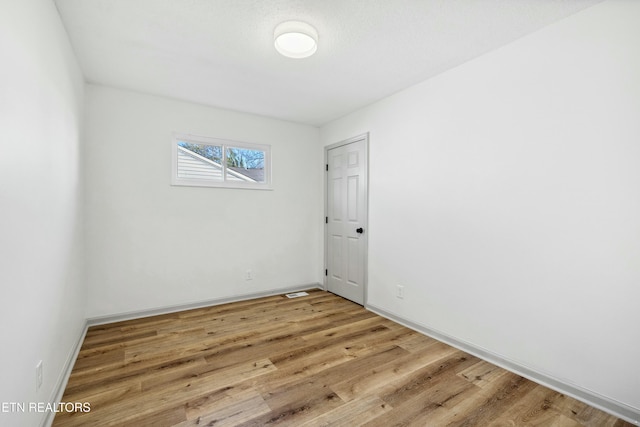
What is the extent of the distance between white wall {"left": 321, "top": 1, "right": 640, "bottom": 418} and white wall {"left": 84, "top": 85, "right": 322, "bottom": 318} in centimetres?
186

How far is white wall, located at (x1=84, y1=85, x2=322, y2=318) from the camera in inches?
123

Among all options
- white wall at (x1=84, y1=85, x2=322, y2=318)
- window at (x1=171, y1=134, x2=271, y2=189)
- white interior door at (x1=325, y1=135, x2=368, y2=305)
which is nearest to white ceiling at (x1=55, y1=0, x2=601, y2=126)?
white wall at (x1=84, y1=85, x2=322, y2=318)

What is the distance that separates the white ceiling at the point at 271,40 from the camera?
6.27 ft

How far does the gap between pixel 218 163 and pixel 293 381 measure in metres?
2.83

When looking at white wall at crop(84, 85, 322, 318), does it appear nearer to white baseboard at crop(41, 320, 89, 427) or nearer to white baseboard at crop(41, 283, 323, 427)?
white baseboard at crop(41, 283, 323, 427)

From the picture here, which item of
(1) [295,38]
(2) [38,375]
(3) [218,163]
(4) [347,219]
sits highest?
(1) [295,38]

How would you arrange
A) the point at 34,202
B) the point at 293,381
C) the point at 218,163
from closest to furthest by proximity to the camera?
the point at 34,202
the point at 293,381
the point at 218,163

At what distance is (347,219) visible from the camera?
4035 mm

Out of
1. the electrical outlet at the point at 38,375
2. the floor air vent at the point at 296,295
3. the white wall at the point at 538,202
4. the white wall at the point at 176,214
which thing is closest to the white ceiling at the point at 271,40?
the white wall at the point at 538,202

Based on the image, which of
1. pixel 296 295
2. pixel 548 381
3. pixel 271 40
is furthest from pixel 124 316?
pixel 548 381

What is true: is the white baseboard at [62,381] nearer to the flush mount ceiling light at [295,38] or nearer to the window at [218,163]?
the window at [218,163]

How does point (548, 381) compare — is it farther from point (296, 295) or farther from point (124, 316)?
point (124, 316)

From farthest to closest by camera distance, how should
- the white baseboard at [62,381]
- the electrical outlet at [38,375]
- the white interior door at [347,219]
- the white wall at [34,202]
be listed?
the white interior door at [347,219] < the white baseboard at [62,381] < the electrical outlet at [38,375] < the white wall at [34,202]

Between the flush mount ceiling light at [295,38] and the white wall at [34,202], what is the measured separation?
1374mm
